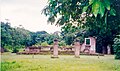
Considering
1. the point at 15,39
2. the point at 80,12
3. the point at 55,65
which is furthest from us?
the point at 15,39

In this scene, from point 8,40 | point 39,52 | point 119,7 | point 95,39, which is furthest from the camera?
point 8,40

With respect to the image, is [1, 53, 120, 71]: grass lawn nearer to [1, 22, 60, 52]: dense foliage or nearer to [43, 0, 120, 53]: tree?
[43, 0, 120, 53]: tree

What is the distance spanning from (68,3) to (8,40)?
1569 inches

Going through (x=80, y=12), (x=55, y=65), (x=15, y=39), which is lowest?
(x=55, y=65)

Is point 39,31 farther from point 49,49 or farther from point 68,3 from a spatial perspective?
point 68,3

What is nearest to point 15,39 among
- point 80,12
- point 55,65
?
point 55,65

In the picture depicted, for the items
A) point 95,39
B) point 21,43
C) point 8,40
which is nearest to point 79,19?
point 95,39

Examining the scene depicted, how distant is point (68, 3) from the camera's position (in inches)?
277

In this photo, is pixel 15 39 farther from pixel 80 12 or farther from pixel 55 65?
pixel 80 12

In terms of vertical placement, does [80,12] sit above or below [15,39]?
below

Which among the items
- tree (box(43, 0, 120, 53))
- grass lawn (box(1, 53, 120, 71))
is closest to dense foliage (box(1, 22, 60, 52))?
grass lawn (box(1, 53, 120, 71))

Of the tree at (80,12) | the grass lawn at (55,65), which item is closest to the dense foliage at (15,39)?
the grass lawn at (55,65)

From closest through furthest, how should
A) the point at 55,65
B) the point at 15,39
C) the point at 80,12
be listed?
1. the point at 80,12
2. the point at 55,65
3. the point at 15,39

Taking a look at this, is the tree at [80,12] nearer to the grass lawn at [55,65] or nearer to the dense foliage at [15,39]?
the grass lawn at [55,65]
